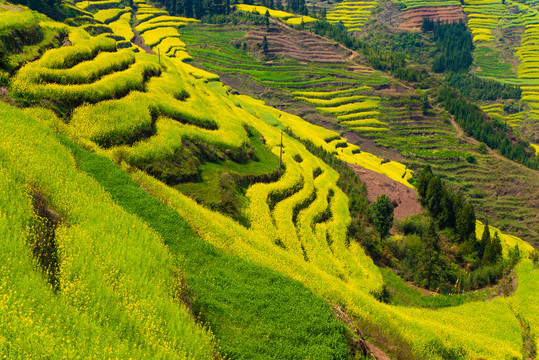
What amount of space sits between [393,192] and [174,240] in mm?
60845

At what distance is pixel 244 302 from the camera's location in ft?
56.0

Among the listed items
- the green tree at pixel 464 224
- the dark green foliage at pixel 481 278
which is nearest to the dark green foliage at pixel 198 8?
the green tree at pixel 464 224

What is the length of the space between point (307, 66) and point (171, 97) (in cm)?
11952

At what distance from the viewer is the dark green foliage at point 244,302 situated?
50.3 ft

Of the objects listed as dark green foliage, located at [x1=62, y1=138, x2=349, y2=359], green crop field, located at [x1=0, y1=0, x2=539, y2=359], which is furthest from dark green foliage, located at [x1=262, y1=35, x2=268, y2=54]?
dark green foliage, located at [x1=62, y1=138, x2=349, y2=359]

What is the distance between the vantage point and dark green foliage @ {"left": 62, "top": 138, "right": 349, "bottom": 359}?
603 inches

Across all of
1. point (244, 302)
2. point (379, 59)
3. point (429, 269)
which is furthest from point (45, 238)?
point (379, 59)

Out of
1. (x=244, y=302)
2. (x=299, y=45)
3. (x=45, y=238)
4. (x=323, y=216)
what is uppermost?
(x=299, y=45)

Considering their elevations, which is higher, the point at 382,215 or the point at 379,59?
the point at 379,59

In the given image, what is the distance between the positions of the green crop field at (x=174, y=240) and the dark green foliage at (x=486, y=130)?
230 ft

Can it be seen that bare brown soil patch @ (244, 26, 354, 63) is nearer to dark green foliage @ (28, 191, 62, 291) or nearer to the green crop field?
the green crop field

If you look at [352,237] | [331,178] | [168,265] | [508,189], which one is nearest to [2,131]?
[168,265]

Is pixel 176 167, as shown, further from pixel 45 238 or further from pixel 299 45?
pixel 299 45

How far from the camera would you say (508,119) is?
589ft
